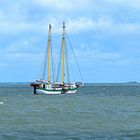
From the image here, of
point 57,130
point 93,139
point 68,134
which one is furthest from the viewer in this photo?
point 57,130

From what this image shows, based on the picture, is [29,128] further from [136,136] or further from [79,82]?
[79,82]

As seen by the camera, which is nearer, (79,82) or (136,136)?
(136,136)

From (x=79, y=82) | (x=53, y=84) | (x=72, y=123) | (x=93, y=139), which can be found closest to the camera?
(x=93, y=139)

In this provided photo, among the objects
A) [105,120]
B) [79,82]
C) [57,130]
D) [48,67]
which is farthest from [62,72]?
[57,130]

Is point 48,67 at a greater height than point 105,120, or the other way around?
point 48,67

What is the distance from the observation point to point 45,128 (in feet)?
131

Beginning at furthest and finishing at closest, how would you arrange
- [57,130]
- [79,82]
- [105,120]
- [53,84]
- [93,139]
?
[79,82]
[53,84]
[105,120]
[57,130]
[93,139]

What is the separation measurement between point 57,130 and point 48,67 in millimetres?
89818

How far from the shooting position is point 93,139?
33.5 m

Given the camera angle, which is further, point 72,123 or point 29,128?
point 72,123

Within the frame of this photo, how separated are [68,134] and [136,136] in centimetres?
445

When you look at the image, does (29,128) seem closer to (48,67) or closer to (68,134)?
(68,134)

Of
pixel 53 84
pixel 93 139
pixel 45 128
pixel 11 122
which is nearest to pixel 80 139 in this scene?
pixel 93 139

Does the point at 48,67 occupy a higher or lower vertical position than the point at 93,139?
higher
